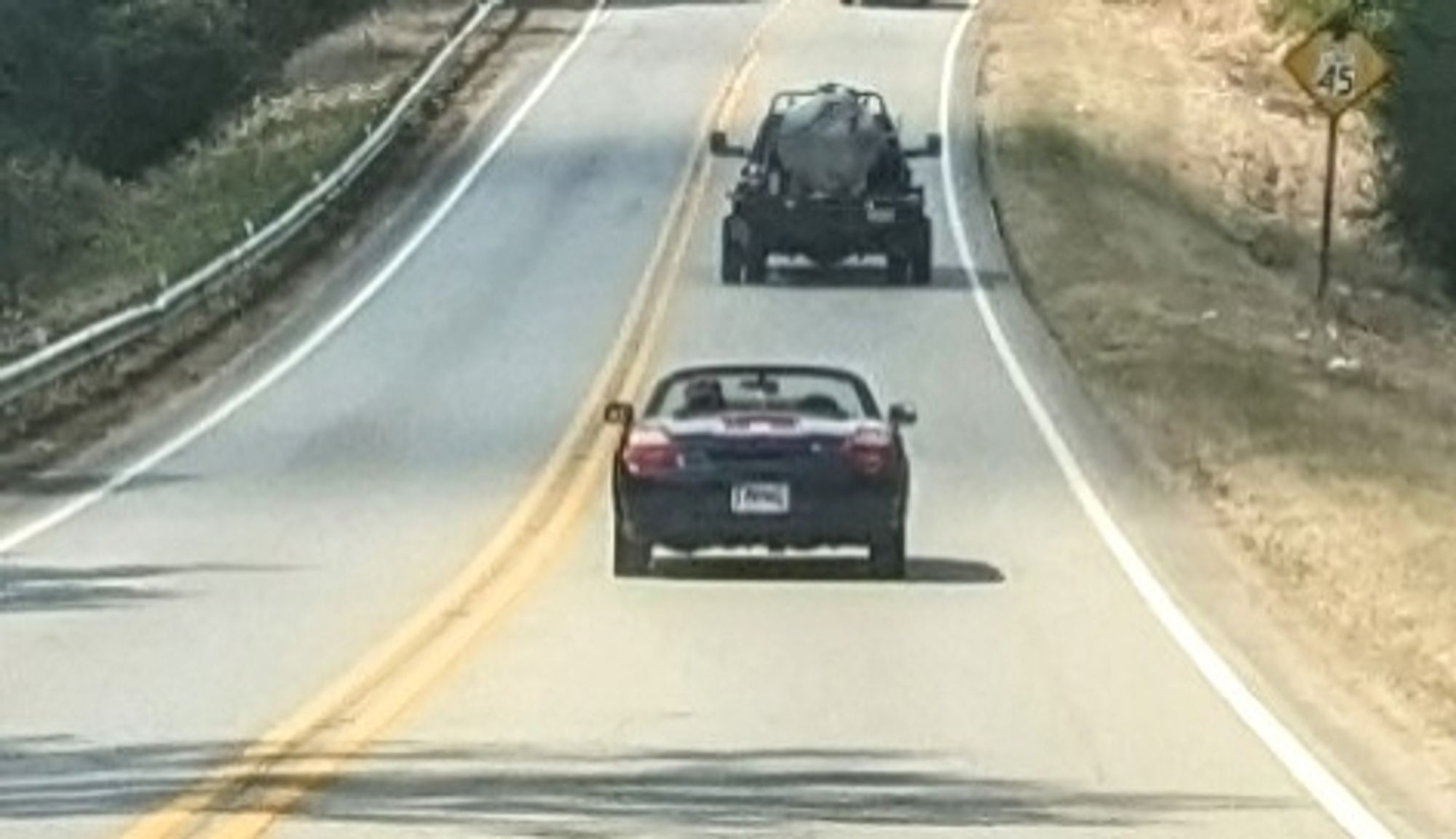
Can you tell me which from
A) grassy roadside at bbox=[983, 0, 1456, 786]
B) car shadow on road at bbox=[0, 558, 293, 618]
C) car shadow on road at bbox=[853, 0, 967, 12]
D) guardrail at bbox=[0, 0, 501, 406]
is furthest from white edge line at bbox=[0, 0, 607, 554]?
car shadow on road at bbox=[853, 0, 967, 12]

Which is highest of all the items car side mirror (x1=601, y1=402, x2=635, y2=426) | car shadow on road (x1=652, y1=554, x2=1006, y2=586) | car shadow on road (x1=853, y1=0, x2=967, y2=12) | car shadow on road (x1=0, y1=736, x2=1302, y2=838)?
car shadow on road (x1=0, y1=736, x2=1302, y2=838)

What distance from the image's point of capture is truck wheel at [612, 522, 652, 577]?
83.7ft

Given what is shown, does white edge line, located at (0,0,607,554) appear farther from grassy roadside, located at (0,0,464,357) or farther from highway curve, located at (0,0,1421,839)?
grassy roadside, located at (0,0,464,357)

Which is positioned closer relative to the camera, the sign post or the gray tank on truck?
the sign post

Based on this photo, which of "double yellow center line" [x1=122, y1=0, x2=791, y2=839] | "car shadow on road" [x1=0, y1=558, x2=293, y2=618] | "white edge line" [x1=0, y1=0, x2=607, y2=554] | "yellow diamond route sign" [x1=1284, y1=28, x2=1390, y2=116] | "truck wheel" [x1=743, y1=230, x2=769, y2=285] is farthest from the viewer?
"truck wheel" [x1=743, y1=230, x2=769, y2=285]

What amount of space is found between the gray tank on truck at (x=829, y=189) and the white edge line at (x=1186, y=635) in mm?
1246

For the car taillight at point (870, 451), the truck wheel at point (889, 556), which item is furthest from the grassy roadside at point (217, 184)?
the car taillight at point (870, 451)

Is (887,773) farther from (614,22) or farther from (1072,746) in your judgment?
(614,22)

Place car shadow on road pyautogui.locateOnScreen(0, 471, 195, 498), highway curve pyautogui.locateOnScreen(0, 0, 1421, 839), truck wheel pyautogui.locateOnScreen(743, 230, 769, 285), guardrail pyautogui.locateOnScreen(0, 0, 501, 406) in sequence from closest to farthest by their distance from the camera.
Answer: highway curve pyautogui.locateOnScreen(0, 0, 1421, 839)
car shadow on road pyautogui.locateOnScreen(0, 471, 195, 498)
guardrail pyautogui.locateOnScreen(0, 0, 501, 406)
truck wheel pyautogui.locateOnScreen(743, 230, 769, 285)

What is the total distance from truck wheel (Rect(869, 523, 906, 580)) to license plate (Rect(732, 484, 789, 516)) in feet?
2.00

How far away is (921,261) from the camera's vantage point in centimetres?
4806

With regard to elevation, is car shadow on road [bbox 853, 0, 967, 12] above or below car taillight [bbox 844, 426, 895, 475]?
below

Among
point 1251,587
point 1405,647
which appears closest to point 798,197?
point 1251,587

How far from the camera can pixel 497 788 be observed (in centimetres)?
1581
